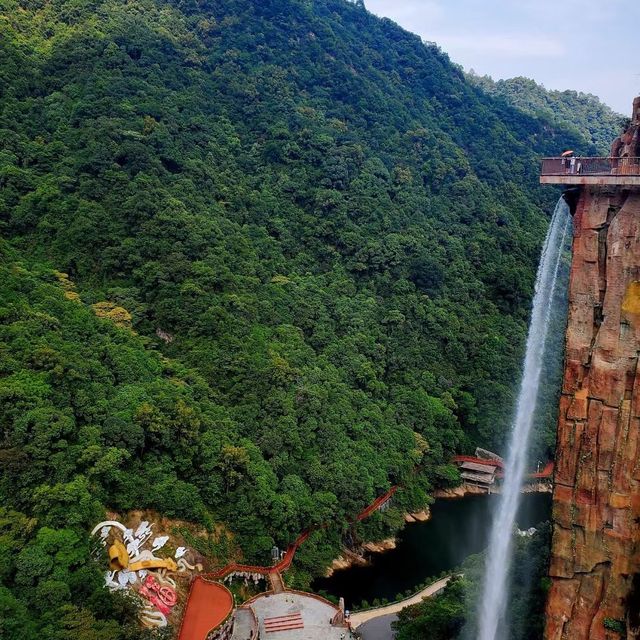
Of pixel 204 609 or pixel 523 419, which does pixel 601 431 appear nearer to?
pixel 523 419

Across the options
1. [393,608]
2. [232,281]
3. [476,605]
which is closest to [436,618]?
[476,605]

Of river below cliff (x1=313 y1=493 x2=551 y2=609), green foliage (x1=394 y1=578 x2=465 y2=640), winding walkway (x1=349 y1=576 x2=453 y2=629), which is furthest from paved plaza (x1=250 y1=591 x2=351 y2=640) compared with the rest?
river below cliff (x1=313 y1=493 x2=551 y2=609)

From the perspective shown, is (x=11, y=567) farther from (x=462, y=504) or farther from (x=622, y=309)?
(x=462, y=504)

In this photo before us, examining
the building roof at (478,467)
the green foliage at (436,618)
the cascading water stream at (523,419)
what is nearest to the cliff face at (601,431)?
the cascading water stream at (523,419)

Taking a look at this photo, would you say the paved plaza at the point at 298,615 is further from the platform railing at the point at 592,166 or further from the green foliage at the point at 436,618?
the platform railing at the point at 592,166

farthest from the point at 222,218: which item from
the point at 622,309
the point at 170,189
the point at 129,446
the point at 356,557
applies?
the point at 622,309

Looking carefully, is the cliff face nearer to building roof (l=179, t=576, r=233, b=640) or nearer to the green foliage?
the green foliage
